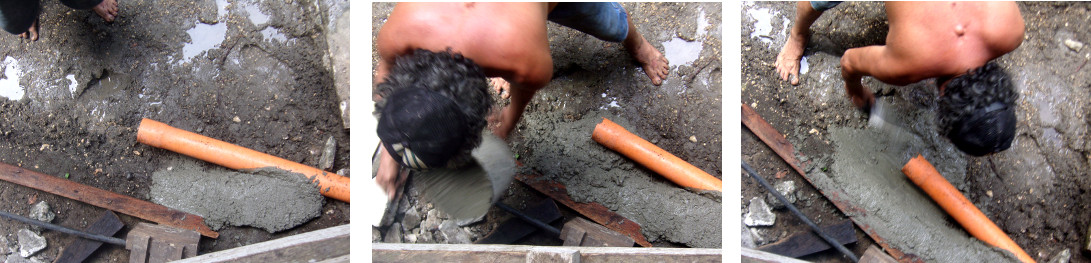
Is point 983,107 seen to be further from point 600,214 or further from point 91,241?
point 91,241

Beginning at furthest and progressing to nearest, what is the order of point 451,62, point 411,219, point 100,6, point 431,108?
1. point 100,6
2. point 411,219
3. point 451,62
4. point 431,108

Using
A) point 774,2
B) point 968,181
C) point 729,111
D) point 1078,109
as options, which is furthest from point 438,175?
point 1078,109

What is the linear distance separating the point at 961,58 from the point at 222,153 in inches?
74.2

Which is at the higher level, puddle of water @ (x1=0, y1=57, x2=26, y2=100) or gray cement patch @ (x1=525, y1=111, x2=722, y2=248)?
puddle of water @ (x1=0, y1=57, x2=26, y2=100)

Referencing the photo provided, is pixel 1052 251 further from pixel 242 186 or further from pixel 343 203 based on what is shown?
pixel 242 186

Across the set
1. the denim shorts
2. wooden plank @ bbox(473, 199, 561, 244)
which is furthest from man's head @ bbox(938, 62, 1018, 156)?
wooden plank @ bbox(473, 199, 561, 244)

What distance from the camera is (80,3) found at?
1393 millimetres

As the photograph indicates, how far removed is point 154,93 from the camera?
1457mm

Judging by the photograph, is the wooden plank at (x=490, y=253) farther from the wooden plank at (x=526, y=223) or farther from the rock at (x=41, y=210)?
the rock at (x=41, y=210)

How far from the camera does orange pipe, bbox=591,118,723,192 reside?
1.25 meters

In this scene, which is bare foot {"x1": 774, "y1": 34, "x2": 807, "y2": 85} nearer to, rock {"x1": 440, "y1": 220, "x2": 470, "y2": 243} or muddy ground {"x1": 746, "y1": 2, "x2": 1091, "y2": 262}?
muddy ground {"x1": 746, "y1": 2, "x2": 1091, "y2": 262}

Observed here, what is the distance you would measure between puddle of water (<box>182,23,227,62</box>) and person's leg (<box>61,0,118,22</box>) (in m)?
0.18

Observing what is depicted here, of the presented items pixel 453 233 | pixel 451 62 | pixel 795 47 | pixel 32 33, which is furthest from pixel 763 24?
pixel 32 33

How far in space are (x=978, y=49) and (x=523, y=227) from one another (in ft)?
3.68
